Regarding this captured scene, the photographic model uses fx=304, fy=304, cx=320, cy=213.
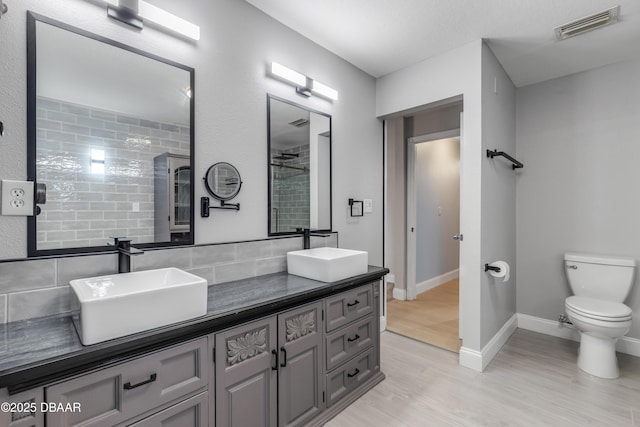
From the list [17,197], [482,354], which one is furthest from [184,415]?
[482,354]

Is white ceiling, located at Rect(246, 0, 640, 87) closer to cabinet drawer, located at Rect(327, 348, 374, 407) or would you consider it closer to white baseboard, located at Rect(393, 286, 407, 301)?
cabinet drawer, located at Rect(327, 348, 374, 407)

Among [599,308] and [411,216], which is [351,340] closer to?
[599,308]

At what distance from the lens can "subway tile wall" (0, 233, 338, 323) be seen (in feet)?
3.71

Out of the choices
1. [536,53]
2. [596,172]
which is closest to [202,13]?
[536,53]

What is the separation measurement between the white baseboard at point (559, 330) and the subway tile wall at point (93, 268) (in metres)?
2.71

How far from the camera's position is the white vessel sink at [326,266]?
5.69 feet

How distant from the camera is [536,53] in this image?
2.46 meters

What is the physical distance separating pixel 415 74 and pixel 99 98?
2342mm

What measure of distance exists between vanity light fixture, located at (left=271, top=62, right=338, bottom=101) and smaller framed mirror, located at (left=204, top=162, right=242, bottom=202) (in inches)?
28.9

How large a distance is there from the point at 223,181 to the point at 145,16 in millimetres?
853

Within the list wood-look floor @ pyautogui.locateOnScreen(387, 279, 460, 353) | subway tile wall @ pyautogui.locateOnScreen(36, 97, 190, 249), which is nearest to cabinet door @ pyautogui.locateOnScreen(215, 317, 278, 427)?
subway tile wall @ pyautogui.locateOnScreen(36, 97, 190, 249)

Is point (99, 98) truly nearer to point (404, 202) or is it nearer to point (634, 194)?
point (404, 202)

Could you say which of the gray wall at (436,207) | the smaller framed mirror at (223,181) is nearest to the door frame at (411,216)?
the gray wall at (436,207)

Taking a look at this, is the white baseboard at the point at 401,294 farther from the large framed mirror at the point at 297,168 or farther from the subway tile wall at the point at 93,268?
the subway tile wall at the point at 93,268
